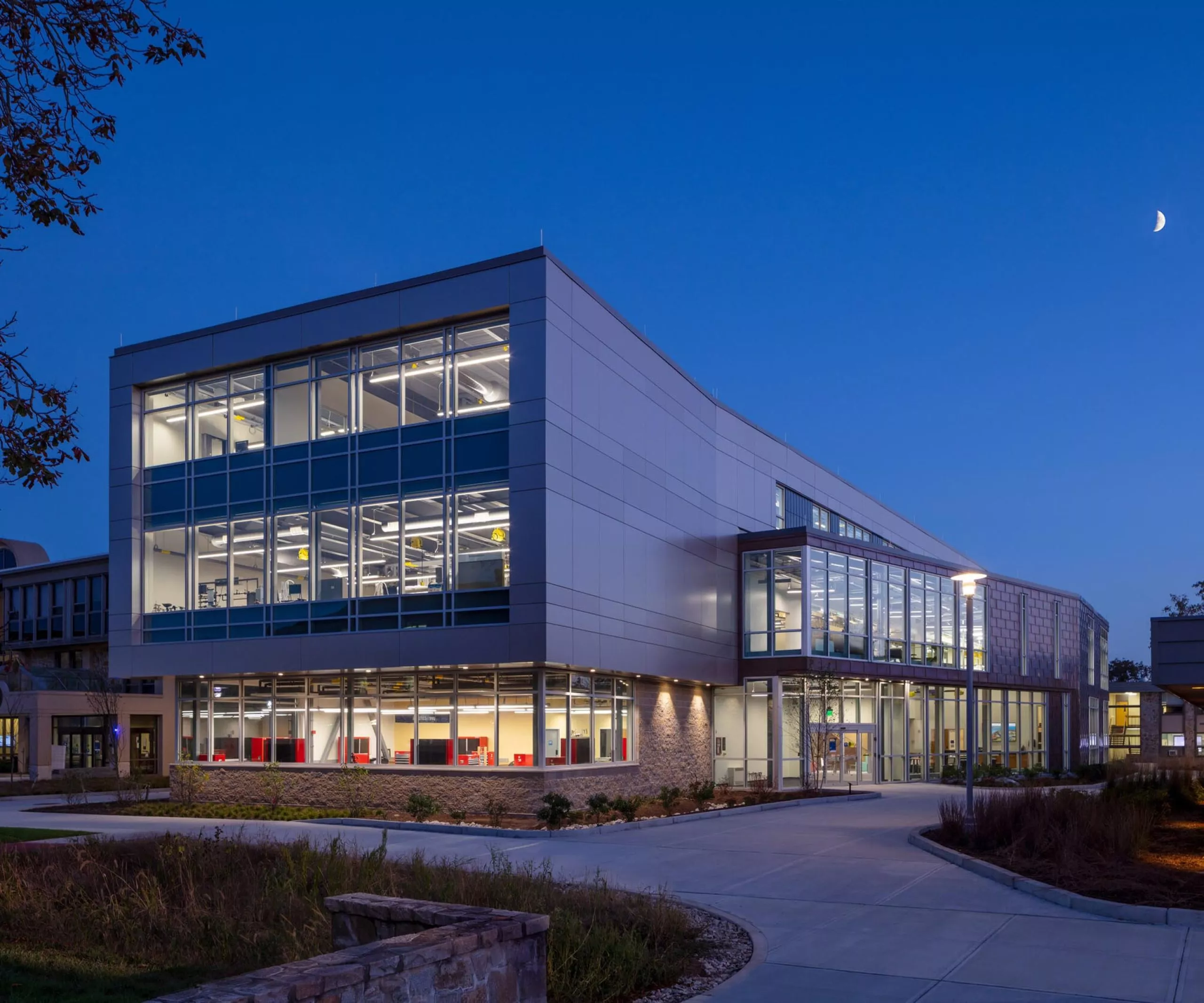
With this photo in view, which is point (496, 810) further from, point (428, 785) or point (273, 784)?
point (273, 784)

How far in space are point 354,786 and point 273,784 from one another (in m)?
2.07

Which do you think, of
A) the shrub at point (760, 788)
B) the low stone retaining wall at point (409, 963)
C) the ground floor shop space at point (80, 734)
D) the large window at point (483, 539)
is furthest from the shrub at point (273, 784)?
the ground floor shop space at point (80, 734)

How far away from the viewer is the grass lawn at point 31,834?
71.0 feet

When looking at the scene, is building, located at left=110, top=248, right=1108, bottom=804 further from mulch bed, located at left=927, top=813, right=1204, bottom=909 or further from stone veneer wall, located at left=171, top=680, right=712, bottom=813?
mulch bed, located at left=927, top=813, right=1204, bottom=909

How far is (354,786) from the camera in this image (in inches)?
1123

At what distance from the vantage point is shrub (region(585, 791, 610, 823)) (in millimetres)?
24719

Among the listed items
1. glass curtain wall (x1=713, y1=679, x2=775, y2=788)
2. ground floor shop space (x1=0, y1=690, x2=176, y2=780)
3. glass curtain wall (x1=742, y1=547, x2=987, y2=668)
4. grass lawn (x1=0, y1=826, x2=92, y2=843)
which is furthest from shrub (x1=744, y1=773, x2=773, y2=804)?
ground floor shop space (x1=0, y1=690, x2=176, y2=780)

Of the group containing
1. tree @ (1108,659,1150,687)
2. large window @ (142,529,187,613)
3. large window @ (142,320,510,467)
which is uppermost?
large window @ (142,320,510,467)

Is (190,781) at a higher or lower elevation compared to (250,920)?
lower

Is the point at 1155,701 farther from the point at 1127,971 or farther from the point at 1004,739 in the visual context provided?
the point at 1127,971

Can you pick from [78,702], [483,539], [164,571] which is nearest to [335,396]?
[483,539]

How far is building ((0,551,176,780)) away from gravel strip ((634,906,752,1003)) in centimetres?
3770

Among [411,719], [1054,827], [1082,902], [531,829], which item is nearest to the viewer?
[1082,902]

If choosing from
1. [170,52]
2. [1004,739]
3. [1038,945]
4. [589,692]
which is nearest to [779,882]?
[1038,945]
